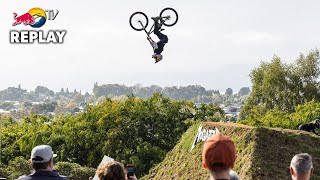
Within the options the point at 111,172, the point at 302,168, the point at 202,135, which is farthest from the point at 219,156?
the point at 202,135

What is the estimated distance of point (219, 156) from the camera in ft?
14.8

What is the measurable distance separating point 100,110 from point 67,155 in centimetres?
404

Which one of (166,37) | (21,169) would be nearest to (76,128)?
(21,169)

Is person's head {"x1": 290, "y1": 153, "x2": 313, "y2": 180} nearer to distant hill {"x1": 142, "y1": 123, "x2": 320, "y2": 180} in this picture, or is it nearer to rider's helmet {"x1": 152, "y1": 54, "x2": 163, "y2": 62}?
distant hill {"x1": 142, "y1": 123, "x2": 320, "y2": 180}

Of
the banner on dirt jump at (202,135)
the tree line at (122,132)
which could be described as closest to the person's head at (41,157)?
the banner on dirt jump at (202,135)

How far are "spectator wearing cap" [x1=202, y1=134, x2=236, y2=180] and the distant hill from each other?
10.2 meters

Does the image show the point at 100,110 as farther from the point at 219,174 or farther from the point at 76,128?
the point at 219,174

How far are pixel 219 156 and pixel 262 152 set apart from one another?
1119 cm

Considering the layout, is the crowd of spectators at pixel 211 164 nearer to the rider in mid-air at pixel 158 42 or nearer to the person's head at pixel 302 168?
the person's head at pixel 302 168

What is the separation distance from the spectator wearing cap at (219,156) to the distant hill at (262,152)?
10.2 m

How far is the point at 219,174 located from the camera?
4570 mm

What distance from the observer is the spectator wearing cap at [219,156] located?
4516 millimetres

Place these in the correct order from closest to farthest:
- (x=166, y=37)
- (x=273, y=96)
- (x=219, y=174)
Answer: (x=219, y=174) < (x=166, y=37) < (x=273, y=96)

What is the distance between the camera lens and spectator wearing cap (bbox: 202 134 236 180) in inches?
178
